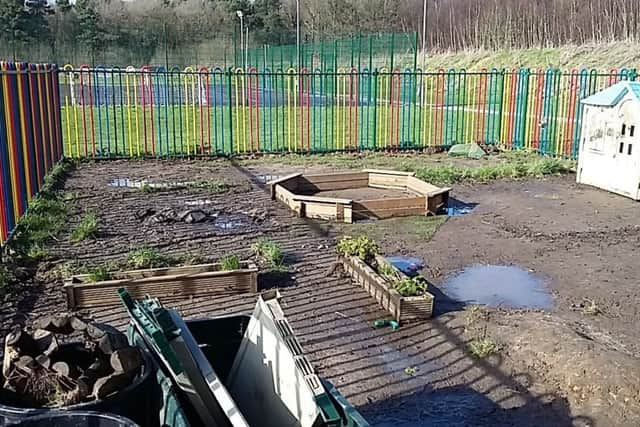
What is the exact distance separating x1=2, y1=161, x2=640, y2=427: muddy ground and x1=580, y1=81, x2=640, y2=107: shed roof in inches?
58.0

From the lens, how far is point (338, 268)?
21.9 ft

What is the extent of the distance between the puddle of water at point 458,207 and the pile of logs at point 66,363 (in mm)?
7102

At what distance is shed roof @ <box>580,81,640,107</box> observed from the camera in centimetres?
1043

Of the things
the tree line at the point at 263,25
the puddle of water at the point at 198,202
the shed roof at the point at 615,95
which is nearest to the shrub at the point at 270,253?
the puddle of water at the point at 198,202

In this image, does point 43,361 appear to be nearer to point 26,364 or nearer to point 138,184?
point 26,364

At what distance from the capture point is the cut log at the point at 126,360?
2.66m

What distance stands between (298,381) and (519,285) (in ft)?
14.0

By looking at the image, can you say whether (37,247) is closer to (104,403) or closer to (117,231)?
(117,231)

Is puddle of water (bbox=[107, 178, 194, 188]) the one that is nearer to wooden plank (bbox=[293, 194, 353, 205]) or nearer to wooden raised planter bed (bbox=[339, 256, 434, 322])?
wooden plank (bbox=[293, 194, 353, 205])

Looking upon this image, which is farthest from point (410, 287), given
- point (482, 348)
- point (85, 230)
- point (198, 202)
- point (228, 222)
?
point (198, 202)

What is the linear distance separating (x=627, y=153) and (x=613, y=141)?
1.34 feet

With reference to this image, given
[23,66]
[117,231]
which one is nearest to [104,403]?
[117,231]

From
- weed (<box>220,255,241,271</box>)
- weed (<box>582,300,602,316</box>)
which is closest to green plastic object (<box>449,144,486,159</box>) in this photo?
weed (<box>582,300,602,316</box>)

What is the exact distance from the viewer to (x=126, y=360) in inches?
106
